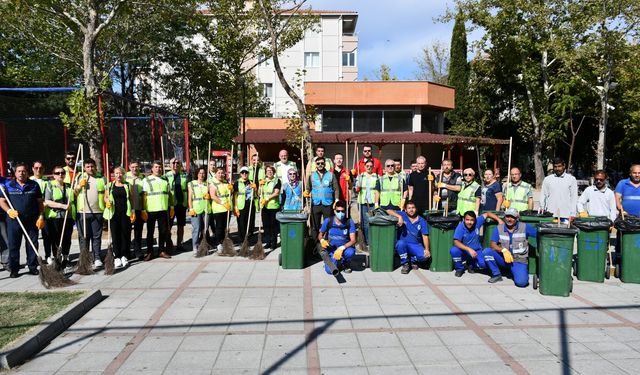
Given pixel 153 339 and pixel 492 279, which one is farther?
pixel 492 279

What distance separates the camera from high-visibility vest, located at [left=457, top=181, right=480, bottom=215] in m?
8.33

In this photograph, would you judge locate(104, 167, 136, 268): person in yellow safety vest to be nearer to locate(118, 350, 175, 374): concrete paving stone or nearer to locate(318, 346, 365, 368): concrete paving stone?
locate(118, 350, 175, 374): concrete paving stone

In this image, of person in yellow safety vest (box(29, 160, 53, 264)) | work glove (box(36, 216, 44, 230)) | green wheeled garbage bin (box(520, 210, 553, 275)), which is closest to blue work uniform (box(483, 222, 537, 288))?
green wheeled garbage bin (box(520, 210, 553, 275))

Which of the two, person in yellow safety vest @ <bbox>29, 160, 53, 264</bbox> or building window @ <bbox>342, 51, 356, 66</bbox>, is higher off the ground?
building window @ <bbox>342, 51, 356, 66</bbox>

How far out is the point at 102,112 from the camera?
11.2 metres

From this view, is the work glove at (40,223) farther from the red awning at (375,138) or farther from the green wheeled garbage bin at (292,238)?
the red awning at (375,138)

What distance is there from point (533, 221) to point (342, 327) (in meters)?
4.08

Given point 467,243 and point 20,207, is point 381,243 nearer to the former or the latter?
point 467,243

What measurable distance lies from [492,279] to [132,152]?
1447 cm

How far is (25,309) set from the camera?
5.88m

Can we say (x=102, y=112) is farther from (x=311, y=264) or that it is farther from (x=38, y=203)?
(x=311, y=264)

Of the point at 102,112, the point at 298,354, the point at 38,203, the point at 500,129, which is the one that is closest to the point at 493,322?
the point at 298,354

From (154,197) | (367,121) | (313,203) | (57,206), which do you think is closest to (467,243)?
(313,203)

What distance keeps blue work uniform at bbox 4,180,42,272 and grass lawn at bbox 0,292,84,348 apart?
1.24 m
